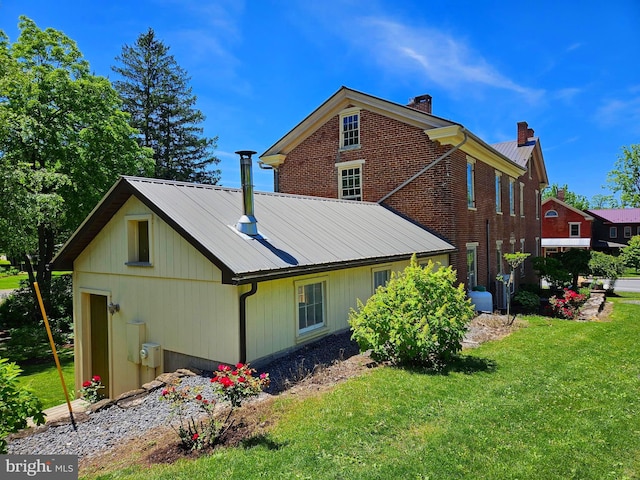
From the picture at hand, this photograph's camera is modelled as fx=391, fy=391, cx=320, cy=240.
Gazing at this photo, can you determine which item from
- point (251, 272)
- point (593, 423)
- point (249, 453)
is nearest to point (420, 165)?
point (251, 272)

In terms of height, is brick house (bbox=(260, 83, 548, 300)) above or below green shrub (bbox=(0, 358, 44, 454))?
above

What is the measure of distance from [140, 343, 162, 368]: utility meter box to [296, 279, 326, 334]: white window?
3037 mm

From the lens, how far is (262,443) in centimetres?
473

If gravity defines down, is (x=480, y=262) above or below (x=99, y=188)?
below

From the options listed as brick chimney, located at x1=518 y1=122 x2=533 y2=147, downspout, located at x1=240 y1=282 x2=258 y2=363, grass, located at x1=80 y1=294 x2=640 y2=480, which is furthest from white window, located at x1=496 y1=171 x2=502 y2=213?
downspout, located at x1=240 y1=282 x2=258 y2=363

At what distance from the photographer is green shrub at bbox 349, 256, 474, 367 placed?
23.4 ft

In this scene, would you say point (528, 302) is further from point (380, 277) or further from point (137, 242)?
point (137, 242)

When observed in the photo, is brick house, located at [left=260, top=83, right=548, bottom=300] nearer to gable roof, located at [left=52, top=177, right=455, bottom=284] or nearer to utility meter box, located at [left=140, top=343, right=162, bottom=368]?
gable roof, located at [left=52, top=177, right=455, bottom=284]

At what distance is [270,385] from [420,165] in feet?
35.3

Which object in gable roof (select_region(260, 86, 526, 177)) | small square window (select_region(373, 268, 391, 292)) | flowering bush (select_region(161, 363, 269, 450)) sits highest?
gable roof (select_region(260, 86, 526, 177))

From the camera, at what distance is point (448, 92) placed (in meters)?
19.1

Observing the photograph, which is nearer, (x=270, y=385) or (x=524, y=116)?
(x=270, y=385)

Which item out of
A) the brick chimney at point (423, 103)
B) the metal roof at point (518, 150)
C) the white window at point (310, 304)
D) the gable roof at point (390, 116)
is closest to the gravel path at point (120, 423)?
the white window at point (310, 304)

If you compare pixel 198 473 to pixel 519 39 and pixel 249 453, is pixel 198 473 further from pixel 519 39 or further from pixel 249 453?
pixel 519 39
